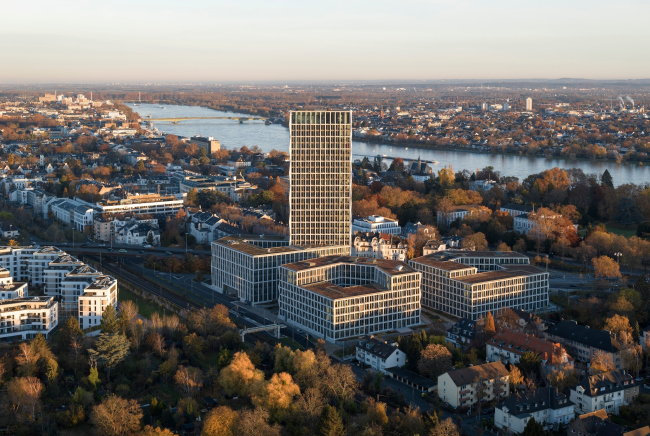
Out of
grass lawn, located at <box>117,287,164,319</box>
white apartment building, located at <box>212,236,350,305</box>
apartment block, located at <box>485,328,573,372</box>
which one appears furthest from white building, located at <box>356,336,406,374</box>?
grass lawn, located at <box>117,287,164,319</box>

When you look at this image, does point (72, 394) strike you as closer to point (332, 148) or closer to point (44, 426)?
point (44, 426)

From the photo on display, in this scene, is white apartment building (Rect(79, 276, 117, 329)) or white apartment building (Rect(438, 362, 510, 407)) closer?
white apartment building (Rect(438, 362, 510, 407))

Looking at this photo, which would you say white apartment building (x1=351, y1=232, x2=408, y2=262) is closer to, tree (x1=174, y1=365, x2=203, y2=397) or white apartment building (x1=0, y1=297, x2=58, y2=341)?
white apartment building (x1=0, y1=297, x2=58, y2=341)

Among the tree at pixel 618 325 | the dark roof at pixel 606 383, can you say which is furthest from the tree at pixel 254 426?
the tree at pixel 618 325

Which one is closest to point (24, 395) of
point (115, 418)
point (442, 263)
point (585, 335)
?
point (115, 418)

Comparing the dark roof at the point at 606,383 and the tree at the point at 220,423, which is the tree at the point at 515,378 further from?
the tree at the point at 220,423
